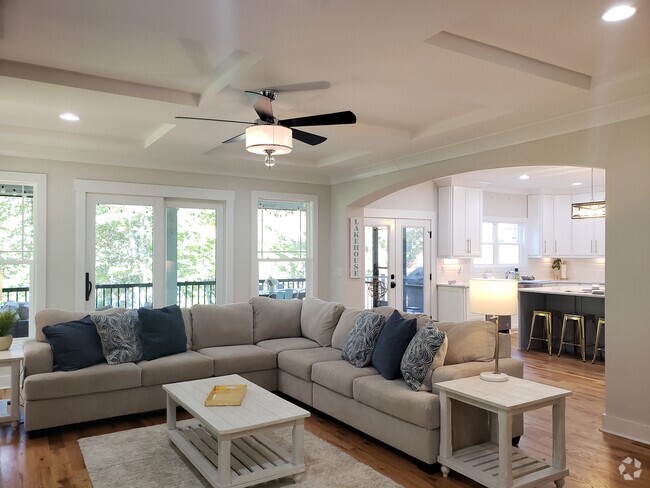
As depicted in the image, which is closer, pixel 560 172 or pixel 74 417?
pixel 74 417

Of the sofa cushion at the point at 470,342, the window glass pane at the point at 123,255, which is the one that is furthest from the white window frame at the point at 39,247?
the sofa cushion at the point at 470,342

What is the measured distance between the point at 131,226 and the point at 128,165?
0.72m

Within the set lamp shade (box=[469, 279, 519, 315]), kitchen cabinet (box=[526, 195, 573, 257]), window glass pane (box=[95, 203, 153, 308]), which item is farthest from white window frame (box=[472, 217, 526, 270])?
lamp shade (box=[469, 279, 519, 315])

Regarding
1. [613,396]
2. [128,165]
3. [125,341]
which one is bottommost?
[613,396]

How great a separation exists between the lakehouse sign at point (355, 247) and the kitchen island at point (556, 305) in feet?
8.03

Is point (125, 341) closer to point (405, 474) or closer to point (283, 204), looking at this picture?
point (405, 474)

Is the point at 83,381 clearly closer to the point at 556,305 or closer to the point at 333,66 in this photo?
the point at 333,66

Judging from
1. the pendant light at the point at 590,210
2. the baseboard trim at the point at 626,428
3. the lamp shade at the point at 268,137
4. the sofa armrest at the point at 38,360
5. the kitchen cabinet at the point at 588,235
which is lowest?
the baseboard trim at the point at 626,428

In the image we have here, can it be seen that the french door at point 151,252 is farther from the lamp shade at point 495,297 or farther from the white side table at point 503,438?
the white side table at point 503,438

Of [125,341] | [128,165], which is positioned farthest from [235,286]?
[125,341]

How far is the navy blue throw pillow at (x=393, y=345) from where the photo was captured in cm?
376

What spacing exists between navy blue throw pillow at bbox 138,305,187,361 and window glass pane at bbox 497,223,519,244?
22.2 feet

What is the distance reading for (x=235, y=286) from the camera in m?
6.79

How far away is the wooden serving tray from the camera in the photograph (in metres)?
3.27
